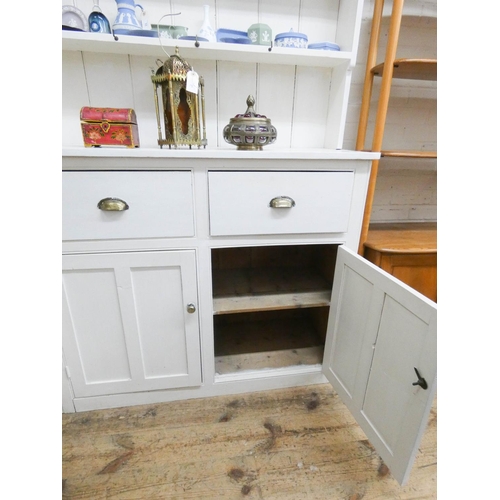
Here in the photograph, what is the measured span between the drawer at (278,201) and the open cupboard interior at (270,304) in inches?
11.9

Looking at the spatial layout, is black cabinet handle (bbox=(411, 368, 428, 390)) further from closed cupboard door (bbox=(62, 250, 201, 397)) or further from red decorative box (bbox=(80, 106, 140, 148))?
red decorative box (bbox=(80, 106, 140, 148))

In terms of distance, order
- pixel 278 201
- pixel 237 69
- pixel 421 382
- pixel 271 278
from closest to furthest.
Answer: pixel 421 382
pixel 278 201
pixel 237 69
pixel 271 278

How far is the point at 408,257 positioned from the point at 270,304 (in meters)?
0.57

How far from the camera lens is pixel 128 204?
0.85 metres

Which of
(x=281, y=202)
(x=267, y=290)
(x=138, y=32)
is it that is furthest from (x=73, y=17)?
(x=267, y=290)

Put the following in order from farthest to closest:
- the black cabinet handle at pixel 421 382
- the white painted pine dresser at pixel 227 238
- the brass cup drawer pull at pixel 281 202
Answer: the brass cup drawer pull at pixel 281 202, the white painted pine dresser at pixel 227 238, the black cabinet handle at pixel 421 382

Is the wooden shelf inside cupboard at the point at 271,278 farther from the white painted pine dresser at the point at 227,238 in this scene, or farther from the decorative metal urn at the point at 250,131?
the decorative metal urn at the point at 250,131

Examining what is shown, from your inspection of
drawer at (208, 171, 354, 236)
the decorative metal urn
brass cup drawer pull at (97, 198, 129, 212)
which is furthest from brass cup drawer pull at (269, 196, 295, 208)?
brass cup drawer pull at (97, 198, 129, 212)

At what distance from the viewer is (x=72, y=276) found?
0.91 metres

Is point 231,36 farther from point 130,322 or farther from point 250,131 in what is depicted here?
point 130,322

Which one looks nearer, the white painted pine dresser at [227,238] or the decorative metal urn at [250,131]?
the white painted pine dresser at [227,238]

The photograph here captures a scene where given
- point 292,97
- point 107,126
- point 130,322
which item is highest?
point 292,97

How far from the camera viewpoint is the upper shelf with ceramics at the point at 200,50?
3.20 feet

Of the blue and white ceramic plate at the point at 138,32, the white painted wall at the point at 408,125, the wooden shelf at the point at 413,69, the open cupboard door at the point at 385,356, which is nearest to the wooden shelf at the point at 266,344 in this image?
the open cupboard door at the point at 385,356
